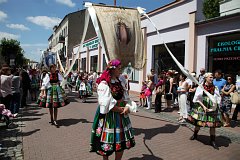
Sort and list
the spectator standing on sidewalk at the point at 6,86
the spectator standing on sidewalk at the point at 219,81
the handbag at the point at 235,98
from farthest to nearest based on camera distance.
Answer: the handbag at the point at 235,98, the spectator standing on sidewalk at the point at 219,81, the spectator standing on sidewalk at the point at 6,86

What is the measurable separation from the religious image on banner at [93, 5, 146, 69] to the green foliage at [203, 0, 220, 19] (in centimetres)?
601

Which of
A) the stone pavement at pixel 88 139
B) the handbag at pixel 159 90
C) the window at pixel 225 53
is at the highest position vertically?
the window at pixel 225 53

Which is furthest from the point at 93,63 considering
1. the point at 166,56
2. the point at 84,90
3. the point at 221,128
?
the point at 221,128

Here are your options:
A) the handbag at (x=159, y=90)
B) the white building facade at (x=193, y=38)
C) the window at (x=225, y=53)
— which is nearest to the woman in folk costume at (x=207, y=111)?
the white building facade at (x=193, y=38)

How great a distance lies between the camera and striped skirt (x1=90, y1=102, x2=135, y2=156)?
3.71 metres

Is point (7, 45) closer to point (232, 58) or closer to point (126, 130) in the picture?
point (232, 58)

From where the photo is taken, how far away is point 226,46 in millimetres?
Answer: 10562

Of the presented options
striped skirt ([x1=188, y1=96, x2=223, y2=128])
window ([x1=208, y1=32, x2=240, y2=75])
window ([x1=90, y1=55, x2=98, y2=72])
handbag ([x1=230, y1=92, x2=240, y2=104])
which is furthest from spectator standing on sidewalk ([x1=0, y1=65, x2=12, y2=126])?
window ([x1=90, y1=55, x2=98, y2=72])

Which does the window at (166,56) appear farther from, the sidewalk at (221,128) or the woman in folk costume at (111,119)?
the woman in folk costume at (111,119)

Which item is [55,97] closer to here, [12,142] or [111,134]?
[12,142]

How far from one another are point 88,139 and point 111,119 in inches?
93.5

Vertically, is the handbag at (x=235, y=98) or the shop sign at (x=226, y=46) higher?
the shop sign at (x=226, y=46)

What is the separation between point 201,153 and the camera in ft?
16.5

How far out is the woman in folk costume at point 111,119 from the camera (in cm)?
369
